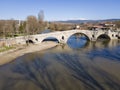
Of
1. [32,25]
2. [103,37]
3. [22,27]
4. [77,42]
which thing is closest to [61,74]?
[77,42]

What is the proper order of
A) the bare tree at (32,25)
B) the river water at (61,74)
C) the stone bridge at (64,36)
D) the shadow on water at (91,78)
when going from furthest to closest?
1. the bare tree at (32,25)
2. the stone bridge at (64,36)
3. the river water at (61,74)
4. the shadow on water at (91,78)

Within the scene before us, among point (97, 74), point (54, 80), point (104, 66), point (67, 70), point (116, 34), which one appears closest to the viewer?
point (54, 80)

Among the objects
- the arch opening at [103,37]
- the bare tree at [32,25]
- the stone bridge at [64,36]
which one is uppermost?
the bare tree at [32,25]

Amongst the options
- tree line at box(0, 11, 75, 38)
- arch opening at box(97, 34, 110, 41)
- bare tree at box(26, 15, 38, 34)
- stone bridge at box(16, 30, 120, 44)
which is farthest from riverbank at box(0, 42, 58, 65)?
arch opening at box(97, 34, 110, 41)

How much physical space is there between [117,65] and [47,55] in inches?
555

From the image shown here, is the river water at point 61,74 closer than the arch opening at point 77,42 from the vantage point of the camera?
Yes

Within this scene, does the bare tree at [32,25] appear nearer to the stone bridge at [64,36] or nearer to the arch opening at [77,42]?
the arch opening at [77,42]

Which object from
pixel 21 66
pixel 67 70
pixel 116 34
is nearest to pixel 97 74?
pixel 67 70

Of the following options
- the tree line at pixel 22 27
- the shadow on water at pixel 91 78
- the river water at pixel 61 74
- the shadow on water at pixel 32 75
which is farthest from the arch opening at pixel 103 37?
the shadow on water at pixel 32 75

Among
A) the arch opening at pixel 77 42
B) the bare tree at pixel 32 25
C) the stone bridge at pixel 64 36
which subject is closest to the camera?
the stone bridge at pixel 64 36

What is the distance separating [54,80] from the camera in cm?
2570

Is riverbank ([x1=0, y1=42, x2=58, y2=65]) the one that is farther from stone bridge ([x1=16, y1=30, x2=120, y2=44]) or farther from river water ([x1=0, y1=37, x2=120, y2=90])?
stone bridge ([x1=16, y1=30, x2=120, y2=44])

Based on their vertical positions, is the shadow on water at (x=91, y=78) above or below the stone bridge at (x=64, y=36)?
below

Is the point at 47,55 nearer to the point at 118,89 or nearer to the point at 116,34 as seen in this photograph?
the point at 118,89
